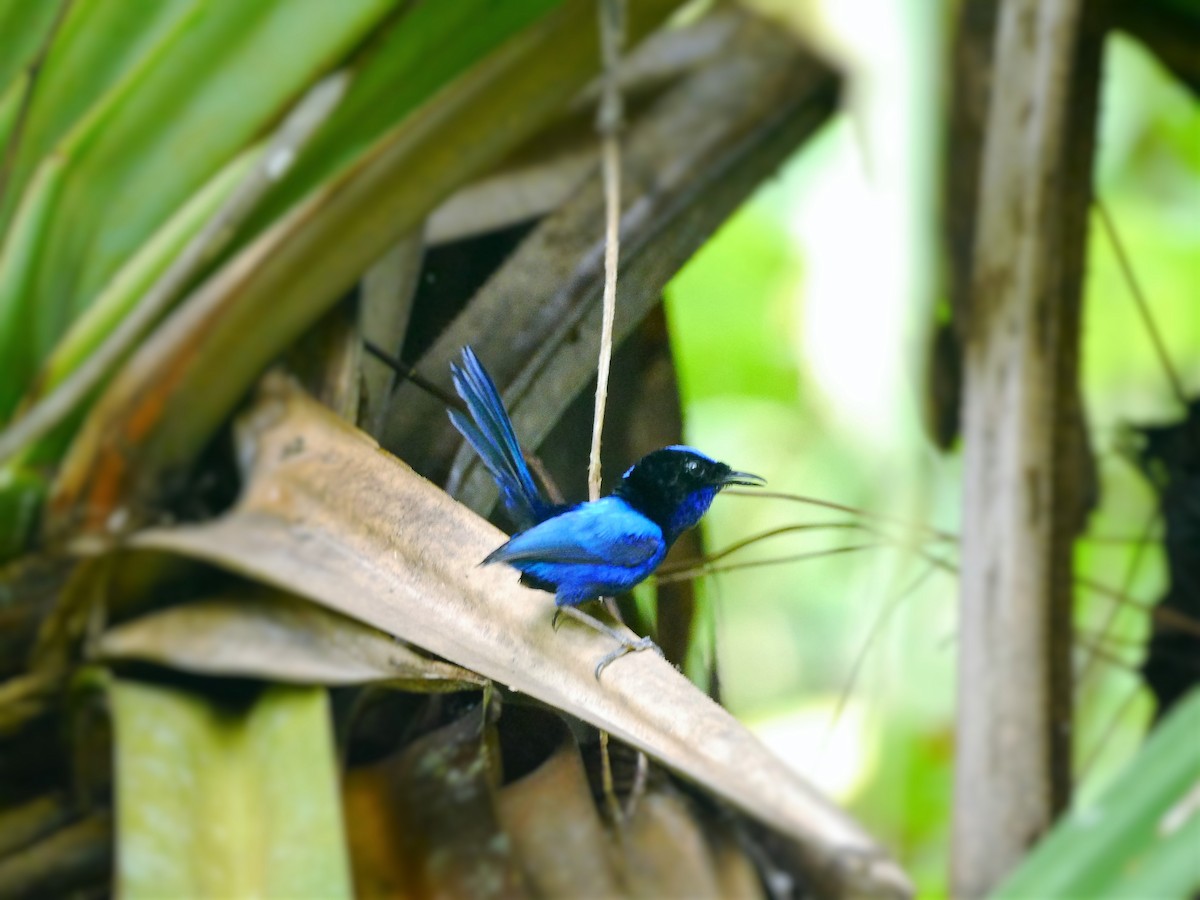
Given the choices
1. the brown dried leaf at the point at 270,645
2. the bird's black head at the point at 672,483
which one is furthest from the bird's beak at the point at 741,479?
the brown dried leaf at the point at 270,645


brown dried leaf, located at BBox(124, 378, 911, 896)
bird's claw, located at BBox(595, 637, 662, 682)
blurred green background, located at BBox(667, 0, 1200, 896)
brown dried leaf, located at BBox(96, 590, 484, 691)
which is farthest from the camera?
blurred green background, located at BBox(667, 0, 1200, 896)

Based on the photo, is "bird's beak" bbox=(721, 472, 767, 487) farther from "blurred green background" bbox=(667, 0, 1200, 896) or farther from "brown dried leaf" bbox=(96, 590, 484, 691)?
"brown dried leaf" bbox=(96, 590, 484, 691)

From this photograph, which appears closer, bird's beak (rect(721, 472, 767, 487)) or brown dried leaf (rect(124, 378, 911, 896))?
brown dried leaf (rect(124, 378, 911, 896))

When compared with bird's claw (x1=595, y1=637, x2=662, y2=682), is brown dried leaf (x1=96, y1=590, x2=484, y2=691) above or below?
above

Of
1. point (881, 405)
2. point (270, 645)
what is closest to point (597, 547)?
point (270, 645)

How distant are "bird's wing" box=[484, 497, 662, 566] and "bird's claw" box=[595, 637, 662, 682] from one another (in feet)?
0.12

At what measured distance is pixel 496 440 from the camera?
0.58m

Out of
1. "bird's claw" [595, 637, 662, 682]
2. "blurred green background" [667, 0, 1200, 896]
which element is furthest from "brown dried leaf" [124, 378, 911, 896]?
"blurred green background" [667, 0, 1200, 896]

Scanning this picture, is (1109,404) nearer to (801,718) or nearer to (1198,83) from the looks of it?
(1198,83)

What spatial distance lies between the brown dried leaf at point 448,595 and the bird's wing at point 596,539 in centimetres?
4

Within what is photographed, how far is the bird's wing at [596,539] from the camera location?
0.52m

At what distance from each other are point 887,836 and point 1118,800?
415 millimetres

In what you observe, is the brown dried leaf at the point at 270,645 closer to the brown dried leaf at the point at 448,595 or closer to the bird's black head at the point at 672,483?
the brown dried leaf at the point at 448,595

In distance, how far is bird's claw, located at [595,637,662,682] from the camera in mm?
513
